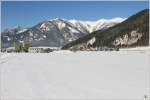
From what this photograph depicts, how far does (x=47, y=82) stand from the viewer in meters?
18.1

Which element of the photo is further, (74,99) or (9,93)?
(9,93)

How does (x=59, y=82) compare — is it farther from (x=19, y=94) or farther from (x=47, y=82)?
(x=19, y=94)

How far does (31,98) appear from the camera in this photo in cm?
1334

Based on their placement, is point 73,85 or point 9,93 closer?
point 9,93

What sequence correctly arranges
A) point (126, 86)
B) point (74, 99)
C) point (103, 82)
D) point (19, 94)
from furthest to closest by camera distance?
point (103, 82) < point (126, 86) < point (19, 94) < point (74, 99)

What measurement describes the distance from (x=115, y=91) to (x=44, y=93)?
290 cm

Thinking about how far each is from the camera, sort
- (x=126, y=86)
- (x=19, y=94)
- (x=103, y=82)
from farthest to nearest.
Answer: (x=103, y=82) → (x=126, y=86) → (x=19, y=94)

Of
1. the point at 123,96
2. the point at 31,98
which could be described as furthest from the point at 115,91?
the point at 31,98

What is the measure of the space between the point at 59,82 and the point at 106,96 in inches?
186

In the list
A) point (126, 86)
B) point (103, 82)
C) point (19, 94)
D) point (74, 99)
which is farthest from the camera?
point (103, 82)

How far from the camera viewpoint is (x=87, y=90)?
15.2 m

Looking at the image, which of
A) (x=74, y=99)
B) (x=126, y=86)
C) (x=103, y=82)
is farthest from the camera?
(x=103, y=82)

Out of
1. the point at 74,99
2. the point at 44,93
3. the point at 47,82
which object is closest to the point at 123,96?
the point at 74,99

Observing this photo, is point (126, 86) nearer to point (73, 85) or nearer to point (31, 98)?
point (73, 85)
